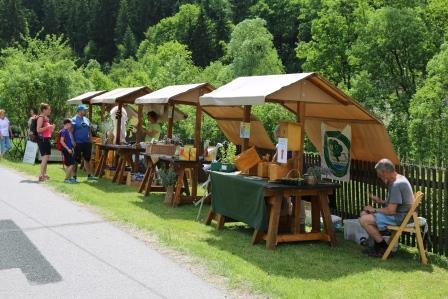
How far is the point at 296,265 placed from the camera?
7031 millimetres

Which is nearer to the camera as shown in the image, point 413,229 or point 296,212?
point 413,229

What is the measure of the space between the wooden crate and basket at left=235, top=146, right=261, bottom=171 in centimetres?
65

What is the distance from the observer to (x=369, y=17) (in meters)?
35.4

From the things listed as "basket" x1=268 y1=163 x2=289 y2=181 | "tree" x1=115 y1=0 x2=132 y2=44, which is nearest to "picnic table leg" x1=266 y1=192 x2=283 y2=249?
"basket" x1=268 y1=163 x2=289 y2=181

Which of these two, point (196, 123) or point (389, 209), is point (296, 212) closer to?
point (389, 209)

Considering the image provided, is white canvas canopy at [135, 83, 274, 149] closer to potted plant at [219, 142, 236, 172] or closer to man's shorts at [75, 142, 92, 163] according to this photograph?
potted plant at [219, 142, 236, 172]

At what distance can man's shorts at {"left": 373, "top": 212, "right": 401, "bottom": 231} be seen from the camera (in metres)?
7.47

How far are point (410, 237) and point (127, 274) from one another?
430 centimetres

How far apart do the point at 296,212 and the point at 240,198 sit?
861 millimetres

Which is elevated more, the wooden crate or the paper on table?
the wooden crate

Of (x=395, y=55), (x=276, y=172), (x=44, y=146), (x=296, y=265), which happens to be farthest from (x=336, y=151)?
(x=395, y=55)

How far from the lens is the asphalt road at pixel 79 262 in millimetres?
5703

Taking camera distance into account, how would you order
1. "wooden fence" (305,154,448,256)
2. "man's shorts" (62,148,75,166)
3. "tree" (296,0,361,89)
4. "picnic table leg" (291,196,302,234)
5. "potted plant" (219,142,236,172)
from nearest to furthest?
"wooden fence" (305,154,448,256)
"picnic table leg" (291,196,302,234)
"potted plant" (219,142,236,172)
"man's shorts" (62,148,75,166)
"tree" (296,0,361,89)

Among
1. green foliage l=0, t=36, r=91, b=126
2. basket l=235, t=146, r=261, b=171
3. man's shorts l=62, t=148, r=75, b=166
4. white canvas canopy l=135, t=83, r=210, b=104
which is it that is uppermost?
green foliage l=0, t=36, r=91, b=126
